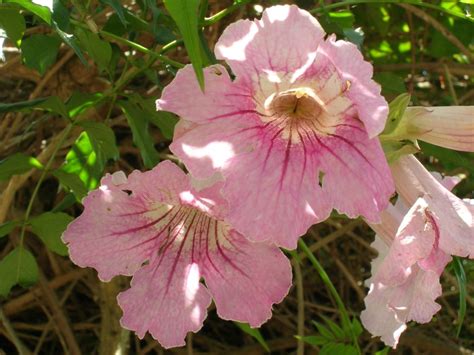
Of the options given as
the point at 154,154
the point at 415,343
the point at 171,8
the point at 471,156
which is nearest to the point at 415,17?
the point at 471,156

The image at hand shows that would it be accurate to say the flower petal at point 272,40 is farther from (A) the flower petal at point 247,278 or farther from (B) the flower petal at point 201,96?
(A) the flower petal at point 247,278

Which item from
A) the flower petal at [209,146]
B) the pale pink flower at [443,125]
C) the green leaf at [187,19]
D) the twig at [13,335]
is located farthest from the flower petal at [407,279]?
the twig at [13,335]

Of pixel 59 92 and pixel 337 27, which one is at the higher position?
pixel 337 27

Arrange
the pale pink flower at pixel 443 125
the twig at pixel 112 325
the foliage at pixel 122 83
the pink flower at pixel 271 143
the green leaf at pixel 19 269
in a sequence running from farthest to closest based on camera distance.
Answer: the twig at pixel 112 325
the green leaf at pixel 19 269
the foliage at pixel 122 83
the pale pink flower at pixel 443 125
the pink flower at pixel 271 143

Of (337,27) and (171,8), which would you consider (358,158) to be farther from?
(337,27)

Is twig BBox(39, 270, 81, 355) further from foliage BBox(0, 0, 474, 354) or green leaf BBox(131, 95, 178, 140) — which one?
green leaf BBox(131, 95, 178, 140)

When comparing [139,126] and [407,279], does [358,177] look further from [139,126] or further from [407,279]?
[139,126]

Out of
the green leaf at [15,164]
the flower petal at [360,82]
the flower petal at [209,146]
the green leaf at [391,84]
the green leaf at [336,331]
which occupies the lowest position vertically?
the green leaf at [336,331]
